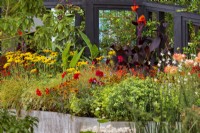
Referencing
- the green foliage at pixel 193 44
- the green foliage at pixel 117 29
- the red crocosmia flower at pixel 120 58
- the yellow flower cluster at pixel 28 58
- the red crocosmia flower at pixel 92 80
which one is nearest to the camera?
the red crocosmia flower at pixel 92 80

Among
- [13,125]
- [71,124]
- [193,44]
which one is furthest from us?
[193,44]

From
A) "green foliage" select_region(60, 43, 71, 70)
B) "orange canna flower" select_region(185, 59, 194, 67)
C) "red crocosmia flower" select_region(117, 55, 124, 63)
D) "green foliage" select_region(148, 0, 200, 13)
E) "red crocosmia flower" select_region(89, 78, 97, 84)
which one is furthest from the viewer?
"green foliage" select_region(60, 43, 71, 70)

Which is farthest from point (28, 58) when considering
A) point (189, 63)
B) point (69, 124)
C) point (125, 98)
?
point (125, 98)

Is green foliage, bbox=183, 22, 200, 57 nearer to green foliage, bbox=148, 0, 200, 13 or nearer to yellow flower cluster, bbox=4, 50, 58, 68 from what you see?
green foliage, bbox=148, 0, 200, 13

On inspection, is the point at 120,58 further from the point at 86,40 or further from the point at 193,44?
the point at 86,40

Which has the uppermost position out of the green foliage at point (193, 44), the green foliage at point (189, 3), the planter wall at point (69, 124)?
the green foliage at point (189, 3)

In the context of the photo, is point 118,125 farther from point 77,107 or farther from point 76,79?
point 76,79

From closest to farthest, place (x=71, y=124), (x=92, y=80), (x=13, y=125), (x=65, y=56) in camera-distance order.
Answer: (x=13, y=125) → (x=71, y=124) → (x=92, y=80) → (x=65, y=56)

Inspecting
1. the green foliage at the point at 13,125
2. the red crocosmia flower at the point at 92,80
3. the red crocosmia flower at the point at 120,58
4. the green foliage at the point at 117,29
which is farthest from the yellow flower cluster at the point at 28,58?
the green foliage at the point at 13,125

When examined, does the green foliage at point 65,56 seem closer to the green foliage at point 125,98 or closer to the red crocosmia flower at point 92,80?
the red crocosmia flower at point 92,80

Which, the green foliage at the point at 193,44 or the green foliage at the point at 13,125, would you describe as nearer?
the green foliage at the point at 13,125

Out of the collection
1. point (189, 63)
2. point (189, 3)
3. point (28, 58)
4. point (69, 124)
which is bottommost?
point (69, 124)

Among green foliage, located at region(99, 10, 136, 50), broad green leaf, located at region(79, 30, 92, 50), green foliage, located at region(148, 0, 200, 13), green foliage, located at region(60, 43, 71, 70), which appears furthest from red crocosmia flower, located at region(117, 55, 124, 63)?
green foliage, located at region(99, 10, 136, 50)

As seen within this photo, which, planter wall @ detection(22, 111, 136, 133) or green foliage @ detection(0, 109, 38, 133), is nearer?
green foliage @ detection(0, 109, 38, 133)
